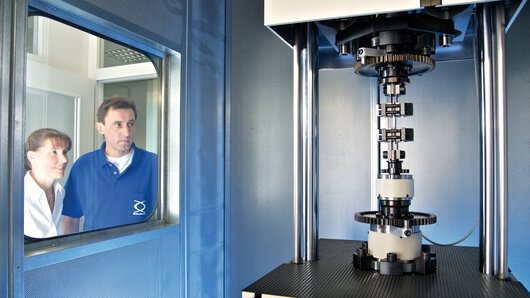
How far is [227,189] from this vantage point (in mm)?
2092

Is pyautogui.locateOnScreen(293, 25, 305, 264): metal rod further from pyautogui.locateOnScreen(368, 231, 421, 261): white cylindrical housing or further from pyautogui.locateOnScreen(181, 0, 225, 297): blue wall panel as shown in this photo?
pyautogui.locateOnScreen(181, 0, 225, 297): blue wall panel

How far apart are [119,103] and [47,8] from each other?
54cm

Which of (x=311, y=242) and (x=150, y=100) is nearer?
(x=311, y=242)

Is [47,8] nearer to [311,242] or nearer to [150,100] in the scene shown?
[150,100]

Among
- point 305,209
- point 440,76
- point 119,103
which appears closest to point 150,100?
point 119,103

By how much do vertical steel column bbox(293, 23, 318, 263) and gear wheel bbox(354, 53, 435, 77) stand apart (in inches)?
6.5

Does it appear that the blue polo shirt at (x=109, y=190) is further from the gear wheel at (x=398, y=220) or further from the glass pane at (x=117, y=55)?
the gear wheel at (x=398, y=220)

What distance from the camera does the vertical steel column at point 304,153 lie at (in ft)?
4.06

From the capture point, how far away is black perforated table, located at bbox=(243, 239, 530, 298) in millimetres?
914

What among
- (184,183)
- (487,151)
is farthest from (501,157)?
(184,183)

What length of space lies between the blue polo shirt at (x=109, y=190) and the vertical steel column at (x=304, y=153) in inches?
32.2

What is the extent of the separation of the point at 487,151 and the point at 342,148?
72cm

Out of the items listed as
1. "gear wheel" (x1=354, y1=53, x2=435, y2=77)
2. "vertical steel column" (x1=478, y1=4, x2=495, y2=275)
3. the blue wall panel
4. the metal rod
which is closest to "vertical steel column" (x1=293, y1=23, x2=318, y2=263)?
the metal rod

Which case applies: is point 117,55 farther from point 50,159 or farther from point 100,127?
point 50,159
